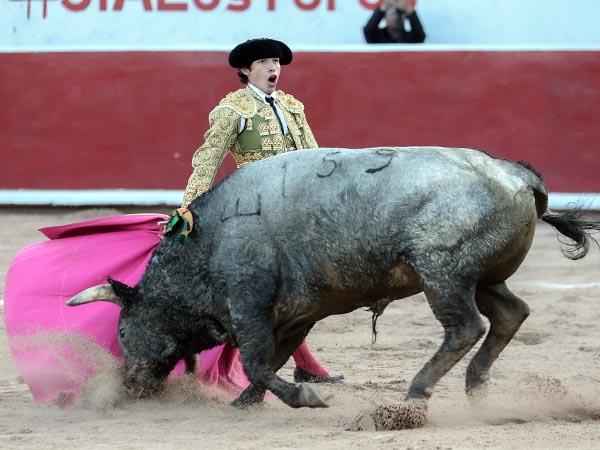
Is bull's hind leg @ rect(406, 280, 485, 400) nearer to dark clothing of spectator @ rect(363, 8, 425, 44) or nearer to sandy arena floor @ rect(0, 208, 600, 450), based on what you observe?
sandy arena floor @ rect(0, 208, 600, 450)

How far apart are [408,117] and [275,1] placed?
120cm

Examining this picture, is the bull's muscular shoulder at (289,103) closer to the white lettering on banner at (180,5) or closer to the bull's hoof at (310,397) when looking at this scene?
the bull's hoof at (310,397)

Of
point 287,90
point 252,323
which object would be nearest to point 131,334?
point 252,323

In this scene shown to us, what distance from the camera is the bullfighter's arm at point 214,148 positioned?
4.42 metres

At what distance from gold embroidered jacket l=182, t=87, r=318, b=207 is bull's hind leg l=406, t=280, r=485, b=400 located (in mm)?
1014

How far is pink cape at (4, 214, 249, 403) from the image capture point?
14.5ft

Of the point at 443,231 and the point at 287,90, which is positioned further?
the point at 287,90

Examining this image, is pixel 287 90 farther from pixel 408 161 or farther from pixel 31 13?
pixel 408 161

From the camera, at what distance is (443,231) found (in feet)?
12.2

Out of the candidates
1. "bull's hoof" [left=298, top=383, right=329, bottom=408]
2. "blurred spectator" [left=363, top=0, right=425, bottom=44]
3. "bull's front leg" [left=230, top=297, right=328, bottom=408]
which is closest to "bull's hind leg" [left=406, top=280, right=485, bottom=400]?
"bull's hoof" [left=298, top=383, right=329, bottom=408]

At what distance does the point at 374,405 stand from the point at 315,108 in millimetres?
4285

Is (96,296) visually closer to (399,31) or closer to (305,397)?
(305,397)

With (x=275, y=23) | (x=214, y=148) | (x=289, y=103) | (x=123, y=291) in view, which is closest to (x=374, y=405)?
(x=123, y=291)

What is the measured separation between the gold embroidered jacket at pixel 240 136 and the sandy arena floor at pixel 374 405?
73cm
